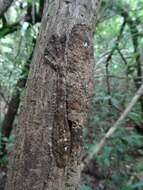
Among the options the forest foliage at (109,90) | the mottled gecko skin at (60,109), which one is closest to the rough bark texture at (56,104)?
the mottled gecko skin at (60,109)

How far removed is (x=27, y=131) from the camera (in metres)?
0.78

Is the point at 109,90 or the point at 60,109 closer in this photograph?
the point at 60,109

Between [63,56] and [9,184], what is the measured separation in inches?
13.0

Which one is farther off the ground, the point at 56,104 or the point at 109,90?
the point at 109,90

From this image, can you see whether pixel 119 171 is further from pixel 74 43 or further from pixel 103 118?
pixel 74 43

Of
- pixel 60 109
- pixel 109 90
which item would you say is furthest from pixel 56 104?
pixel 109 90

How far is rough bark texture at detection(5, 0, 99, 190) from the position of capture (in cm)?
76

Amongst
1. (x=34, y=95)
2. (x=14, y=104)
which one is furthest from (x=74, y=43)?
(x=14, y=104)

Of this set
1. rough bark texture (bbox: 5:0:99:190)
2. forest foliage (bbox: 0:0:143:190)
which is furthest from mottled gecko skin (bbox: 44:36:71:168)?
forest foliage (bbox: 0:0:143:190)

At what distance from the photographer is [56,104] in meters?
0.77

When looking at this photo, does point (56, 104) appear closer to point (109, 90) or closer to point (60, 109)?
point (60, 109)

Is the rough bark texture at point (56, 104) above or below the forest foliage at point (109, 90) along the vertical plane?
below

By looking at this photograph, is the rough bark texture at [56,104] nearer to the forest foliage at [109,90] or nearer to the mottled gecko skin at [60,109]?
the mottled gecko skin at [60,109]

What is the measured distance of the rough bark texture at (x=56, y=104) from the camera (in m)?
0.76
